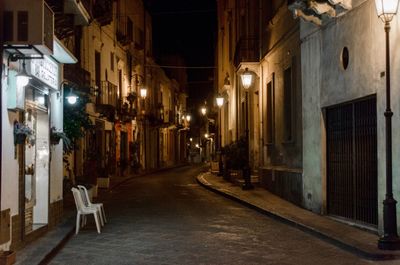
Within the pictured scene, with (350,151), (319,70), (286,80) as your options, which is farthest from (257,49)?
(350,151)

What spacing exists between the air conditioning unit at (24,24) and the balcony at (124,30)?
2471 centimetres

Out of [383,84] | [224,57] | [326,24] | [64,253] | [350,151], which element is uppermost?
[224,57]

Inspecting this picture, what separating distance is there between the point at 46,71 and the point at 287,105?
9.82 metres

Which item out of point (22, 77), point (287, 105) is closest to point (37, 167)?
point (22, 77)

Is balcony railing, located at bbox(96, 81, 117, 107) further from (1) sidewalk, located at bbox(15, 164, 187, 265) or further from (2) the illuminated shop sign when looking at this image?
(2) the illuminated shop sign

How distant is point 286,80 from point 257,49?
5.98m

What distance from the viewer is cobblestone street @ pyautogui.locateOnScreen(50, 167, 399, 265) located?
9.73 meters

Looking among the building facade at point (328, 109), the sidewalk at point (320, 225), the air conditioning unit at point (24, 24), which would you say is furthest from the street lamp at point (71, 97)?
the air conditioning unit at point (24, 24)

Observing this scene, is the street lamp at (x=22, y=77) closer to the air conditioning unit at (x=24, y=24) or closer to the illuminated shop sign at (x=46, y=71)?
the air conditioning unit at (x=24, y=24)

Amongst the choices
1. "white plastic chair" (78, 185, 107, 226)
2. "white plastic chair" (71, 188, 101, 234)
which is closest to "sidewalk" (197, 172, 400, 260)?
"white plastic chair" (78, 185, 107, 226)

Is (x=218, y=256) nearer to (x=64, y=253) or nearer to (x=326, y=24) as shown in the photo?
(x=64, y=253)

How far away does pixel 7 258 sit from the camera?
27.7 feet

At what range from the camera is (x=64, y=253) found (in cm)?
1045

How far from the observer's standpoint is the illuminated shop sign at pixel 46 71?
1054 centimetres
